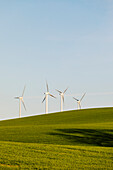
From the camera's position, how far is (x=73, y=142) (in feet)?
65.6

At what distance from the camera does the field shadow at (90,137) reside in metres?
20.0

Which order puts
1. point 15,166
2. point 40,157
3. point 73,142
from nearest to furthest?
point 15,166 < point 40,157 < point 73,142

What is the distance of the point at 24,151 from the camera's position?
42.7ft

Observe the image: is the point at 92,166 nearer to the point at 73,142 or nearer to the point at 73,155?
the point at 73,155

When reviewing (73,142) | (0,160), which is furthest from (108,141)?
(0,160)

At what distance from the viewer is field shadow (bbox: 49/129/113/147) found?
20.0 metres

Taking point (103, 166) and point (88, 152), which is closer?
point (103, 166)

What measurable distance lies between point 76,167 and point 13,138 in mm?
13129

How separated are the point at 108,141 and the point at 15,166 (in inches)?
471

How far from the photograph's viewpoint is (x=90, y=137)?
22.0 meters

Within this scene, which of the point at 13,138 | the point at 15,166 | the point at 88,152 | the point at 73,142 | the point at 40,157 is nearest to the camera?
the point at 15,166

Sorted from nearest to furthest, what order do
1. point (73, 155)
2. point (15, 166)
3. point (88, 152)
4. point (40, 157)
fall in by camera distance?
point (15, 166) < point (40, 157) < point (73, 155) < point (88, 152)

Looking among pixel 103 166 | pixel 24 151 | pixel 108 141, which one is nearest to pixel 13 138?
pixel 108 141

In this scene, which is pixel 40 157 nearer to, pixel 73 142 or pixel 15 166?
pixel 15 166
